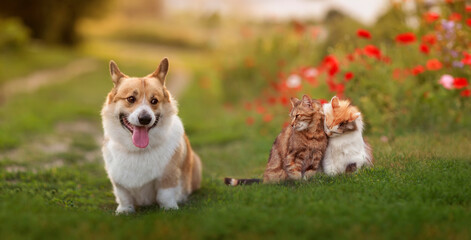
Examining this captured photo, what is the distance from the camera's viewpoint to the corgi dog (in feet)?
14.8

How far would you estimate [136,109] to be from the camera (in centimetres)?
439

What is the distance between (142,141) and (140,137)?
5cm

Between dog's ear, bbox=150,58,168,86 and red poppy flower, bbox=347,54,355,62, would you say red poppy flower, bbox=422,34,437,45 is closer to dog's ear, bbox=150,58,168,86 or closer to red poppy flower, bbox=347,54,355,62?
red poppy flower, bbox=347,54,355,62

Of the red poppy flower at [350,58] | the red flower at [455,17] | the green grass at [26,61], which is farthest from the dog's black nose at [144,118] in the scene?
the green grass at [26,61]

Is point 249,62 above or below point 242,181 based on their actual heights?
above

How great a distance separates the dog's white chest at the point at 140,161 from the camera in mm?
4703

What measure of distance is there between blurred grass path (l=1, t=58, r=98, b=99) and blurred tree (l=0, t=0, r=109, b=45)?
176 inches

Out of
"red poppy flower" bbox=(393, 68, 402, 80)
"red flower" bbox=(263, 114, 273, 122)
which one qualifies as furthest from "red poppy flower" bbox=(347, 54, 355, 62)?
"red flower" bbox=(263, 114, 273, 122)

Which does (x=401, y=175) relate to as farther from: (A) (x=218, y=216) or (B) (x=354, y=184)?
(A) (x=218, y=216)

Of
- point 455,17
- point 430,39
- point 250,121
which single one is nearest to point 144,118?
point 430,39

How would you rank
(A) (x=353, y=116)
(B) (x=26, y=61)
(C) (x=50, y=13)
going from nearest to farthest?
(A) (x=353, y=116) → (B) (x=26, y=61) → (C) (x=50, y=13)

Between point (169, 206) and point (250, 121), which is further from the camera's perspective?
point (250, 121)

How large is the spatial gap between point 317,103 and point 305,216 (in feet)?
4.42

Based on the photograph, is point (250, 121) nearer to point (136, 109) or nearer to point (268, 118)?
point (268, 118)
